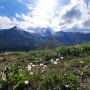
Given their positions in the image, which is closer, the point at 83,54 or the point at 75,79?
Answer: the point at 75,79

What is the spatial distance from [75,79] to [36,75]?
1.41 m

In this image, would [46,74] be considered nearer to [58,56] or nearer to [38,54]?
[58,56]

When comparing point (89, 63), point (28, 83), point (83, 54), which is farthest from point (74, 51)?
point (28, 83)

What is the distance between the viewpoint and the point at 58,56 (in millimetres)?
14602

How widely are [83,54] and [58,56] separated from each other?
4.83 feet

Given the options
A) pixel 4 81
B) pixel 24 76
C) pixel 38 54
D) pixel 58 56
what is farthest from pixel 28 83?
pixel 38 54

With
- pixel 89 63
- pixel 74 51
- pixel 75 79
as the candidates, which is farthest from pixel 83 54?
pixel 75 79

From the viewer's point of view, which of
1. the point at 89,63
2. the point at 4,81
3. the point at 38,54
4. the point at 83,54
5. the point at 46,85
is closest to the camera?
the point at 4,81

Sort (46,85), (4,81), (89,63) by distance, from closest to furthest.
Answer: (4,81), (46,85), (89,63)

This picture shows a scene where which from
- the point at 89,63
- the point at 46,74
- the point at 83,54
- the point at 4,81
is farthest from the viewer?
the point at 83,54

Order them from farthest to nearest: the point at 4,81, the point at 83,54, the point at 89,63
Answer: the point at 83,54 → the point at 89,63 → the point at 4,81

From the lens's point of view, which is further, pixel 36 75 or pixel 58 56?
pixel 58 56

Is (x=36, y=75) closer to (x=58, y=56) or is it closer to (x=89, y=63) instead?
(x=89, y=63)

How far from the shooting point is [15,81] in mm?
7660
